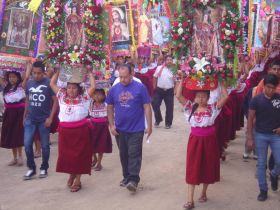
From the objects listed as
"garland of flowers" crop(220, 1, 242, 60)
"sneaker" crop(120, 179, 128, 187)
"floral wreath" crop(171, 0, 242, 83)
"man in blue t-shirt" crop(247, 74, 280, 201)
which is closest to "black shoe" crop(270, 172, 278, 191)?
"man in blue t-shirt" crop(247, 74, 280, 201)

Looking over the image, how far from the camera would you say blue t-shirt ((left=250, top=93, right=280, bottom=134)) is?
19.7 feet

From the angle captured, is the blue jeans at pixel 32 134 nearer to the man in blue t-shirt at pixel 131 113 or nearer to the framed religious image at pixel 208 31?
the man in blue t-shirt at pixel 131 113

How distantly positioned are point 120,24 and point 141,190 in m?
3.73

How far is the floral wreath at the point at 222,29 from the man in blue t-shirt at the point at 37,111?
2.28 metres

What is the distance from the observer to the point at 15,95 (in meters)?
8.28

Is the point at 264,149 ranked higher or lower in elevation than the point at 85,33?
lower

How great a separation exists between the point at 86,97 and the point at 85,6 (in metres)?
1.33

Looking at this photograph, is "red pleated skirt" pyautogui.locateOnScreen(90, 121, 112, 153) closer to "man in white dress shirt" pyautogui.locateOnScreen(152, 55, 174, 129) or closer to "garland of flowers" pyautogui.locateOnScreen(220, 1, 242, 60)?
"garland of flowers" pyautogui.locateOnScreen(220, 1, 242, 60)

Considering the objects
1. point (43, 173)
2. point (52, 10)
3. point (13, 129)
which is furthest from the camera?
point (13, 129)

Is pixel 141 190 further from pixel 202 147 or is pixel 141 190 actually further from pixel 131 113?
pixel 202 147

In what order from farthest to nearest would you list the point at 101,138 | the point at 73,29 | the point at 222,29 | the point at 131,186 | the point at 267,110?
1. the point at 101,138
2. the point at 73,29
3. the point at 131,186
4. the point at 222,29
5. the point at 267,110

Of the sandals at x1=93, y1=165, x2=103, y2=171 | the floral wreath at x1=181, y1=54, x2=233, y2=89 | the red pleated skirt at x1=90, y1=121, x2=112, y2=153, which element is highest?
the floral wreath at x1=181, y1=54, x2=233, y2=89

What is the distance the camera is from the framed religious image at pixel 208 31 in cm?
626

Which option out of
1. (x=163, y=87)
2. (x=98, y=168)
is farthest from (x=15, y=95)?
(x=163, y=87)
